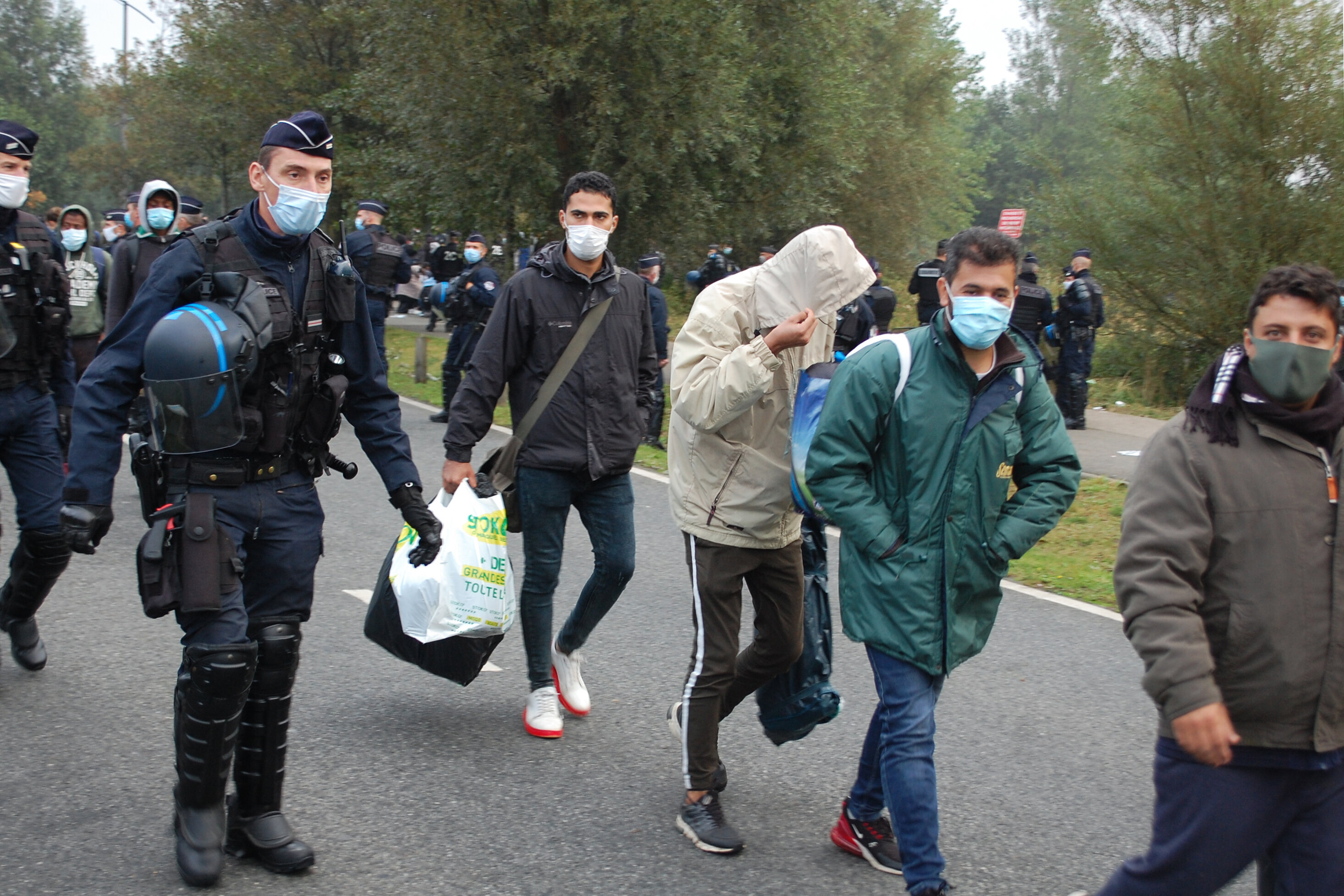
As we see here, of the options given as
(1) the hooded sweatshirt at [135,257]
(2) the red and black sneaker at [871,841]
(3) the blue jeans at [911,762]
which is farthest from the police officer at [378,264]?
(3) the blue jeans at [911,762]

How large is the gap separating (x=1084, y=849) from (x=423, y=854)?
1938 millimetres

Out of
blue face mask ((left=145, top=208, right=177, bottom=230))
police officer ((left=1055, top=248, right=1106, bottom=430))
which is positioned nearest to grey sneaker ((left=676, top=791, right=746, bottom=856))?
blue face mask ((left=145, top=208, right=177, bottom=230))

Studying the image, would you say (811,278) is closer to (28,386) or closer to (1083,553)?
(28,386)

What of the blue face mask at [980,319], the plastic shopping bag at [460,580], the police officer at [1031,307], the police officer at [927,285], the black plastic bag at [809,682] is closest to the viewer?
the blue face mask at [980,319]

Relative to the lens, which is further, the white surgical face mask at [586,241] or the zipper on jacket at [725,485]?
the white surgical face mask at [586,241]

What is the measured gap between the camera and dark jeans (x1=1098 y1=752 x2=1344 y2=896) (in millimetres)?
2520

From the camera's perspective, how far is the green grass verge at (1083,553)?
714 cm

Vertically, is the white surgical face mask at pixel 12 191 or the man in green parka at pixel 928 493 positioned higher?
the white surgical face mask at pixel 12 191

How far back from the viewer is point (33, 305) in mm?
4930

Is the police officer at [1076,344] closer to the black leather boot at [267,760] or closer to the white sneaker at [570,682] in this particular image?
the white sneaker at [570,682]

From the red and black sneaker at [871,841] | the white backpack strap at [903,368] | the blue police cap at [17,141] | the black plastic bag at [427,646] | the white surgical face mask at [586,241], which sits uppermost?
the blue police cap at [17,141]

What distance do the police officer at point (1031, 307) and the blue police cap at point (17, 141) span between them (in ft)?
34.2

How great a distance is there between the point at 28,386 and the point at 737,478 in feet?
9.71

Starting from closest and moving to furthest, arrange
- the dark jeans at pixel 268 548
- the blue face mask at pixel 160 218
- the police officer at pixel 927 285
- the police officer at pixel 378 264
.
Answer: the dark jeans at pixel 268 548 < the blue face mask at pixel 160 218 < the police officer at pixel 378 264 < the police officer at pixel 927 285
